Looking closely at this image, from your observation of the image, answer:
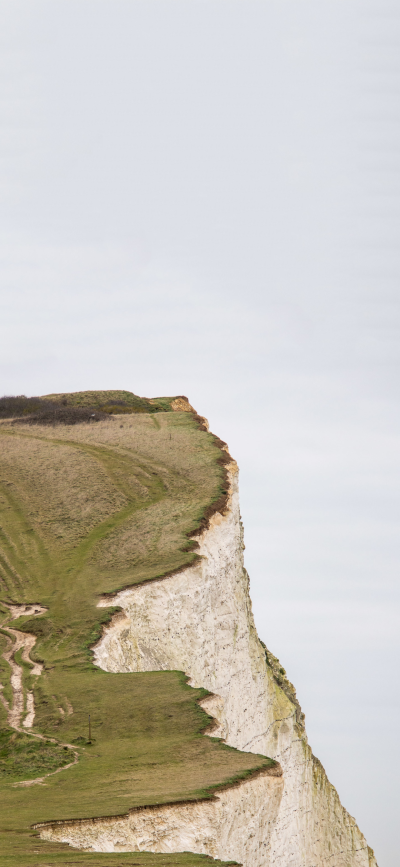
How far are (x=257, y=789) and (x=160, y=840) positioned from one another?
3.68 m

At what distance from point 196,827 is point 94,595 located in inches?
792

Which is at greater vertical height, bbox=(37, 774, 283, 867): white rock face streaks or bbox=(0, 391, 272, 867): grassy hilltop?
bbox=(0, 391, 272, 867): grassy hilltop

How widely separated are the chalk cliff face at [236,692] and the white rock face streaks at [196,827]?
0.05m

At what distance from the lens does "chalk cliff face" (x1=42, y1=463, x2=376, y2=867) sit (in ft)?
76.0

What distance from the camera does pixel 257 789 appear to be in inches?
866

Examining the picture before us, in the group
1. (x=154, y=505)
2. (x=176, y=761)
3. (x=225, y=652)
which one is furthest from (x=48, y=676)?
(x=154, y=505)

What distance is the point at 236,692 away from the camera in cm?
4600

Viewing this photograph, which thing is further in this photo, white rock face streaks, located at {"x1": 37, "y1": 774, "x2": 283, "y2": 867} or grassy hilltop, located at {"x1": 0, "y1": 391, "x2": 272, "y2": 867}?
grassy hilltop, located at {"x1": 0, "y1": 391, "x2": 272, "y2": 867}

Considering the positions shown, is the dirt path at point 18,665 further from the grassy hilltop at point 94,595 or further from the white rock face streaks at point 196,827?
the white rock face streaks at point 196,827

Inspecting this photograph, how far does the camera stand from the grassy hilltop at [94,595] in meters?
20.2

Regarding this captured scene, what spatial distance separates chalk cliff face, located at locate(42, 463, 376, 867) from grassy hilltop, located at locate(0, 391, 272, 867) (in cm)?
96

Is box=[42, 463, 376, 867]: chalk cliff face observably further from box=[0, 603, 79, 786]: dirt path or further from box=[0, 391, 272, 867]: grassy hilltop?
box=[0, 603, 79, 786]: dirt path

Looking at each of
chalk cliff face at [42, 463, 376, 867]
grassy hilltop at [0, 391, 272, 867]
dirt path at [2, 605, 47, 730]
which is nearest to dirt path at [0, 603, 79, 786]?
dirt path at [2, 605, 47, 730]

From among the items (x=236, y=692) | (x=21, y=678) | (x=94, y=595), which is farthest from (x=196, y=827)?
(x=236, y=692)
